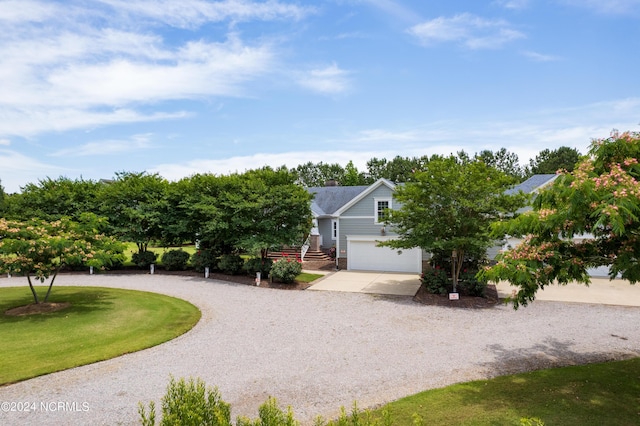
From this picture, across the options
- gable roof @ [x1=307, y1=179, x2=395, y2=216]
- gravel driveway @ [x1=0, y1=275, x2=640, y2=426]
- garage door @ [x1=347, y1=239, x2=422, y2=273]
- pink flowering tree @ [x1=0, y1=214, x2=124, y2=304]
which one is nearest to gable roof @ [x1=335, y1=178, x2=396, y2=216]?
garage door @ [x1=347, y1=239, x2=422, y2=273]

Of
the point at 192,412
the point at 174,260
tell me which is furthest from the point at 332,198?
the point at 192,412

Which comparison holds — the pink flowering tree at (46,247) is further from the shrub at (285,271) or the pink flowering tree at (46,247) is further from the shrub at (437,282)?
the shrub at (437,282)

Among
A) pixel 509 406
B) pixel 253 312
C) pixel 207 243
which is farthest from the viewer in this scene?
pixel 207 243

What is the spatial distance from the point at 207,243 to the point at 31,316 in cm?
1103

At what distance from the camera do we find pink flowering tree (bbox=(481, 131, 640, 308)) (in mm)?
5766

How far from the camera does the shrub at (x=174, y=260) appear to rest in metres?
24.1

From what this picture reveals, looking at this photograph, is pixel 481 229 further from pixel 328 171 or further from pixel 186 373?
pixel 328 171

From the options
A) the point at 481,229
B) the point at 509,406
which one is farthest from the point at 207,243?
the point at 509,406

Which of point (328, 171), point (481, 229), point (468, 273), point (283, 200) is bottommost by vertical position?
point (468, 273)

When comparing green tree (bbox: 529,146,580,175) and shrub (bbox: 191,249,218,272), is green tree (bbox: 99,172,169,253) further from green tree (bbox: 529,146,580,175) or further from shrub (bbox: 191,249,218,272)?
green tree (bbox: 529,146,580,175)

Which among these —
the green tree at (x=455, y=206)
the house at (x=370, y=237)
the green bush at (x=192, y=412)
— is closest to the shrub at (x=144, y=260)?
the house at (x=370, y=237)

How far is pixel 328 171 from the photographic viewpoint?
85438 mm

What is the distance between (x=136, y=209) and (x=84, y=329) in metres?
13.1

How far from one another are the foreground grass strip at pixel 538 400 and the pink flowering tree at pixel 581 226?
1972 millimetres
